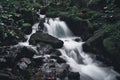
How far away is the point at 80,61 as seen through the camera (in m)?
13.5

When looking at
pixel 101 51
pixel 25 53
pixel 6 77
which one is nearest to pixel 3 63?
pixel 6 77

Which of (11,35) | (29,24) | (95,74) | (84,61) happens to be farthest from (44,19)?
(95,74)

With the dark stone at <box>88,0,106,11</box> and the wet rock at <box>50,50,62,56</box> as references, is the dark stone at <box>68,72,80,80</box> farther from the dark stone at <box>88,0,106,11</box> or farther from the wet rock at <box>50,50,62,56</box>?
the dark stone at <box>88,0,106,11</box>

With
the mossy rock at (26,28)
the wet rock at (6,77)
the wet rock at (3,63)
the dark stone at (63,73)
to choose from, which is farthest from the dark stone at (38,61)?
the mossy rock at (26,28)

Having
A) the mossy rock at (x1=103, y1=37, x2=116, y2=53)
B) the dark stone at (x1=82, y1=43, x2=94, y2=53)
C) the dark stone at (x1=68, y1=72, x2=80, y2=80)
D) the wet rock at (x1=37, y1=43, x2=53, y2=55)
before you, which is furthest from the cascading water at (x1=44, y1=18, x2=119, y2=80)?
the mossy rock at (x1=103, y1=37, x2=116, y2=53)

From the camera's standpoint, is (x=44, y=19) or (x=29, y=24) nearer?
(x=29, y=24)

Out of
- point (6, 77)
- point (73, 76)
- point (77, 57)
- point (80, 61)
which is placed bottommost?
point (80, 61)

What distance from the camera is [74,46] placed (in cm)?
1445

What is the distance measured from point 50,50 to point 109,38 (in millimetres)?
2932

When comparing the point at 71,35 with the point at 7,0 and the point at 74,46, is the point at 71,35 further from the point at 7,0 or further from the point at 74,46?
the point at 7,0

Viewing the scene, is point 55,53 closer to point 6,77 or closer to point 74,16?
point 6,77

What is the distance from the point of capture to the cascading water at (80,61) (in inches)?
490

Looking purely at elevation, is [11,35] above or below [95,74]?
above

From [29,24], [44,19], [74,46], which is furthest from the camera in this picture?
[44,19]
